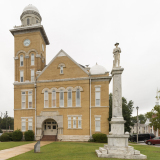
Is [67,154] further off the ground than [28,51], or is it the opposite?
[28,51]

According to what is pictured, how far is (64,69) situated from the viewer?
94.0ft

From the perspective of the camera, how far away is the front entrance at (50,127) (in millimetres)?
28406

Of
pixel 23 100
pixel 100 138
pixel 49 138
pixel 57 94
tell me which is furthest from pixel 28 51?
pixel 100 138

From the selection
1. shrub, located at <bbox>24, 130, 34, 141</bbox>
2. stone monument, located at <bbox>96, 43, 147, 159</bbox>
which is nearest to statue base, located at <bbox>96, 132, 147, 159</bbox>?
stone monument, located at <bbox>96, 43, 147, 159</bbox>

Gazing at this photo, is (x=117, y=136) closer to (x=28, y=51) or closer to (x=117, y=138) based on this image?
(x=117, y=138)

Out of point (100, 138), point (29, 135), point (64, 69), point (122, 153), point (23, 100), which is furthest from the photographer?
point (23, 100)

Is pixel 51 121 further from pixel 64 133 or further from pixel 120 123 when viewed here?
pixel 120 123

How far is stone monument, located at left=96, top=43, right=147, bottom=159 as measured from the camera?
38.9ft

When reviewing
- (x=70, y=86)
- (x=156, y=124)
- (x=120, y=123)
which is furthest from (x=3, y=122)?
(x=120, y=123)

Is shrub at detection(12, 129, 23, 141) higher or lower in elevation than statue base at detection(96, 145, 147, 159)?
lower

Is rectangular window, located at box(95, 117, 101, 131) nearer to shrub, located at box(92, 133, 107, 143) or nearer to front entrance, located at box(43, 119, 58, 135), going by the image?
shrub, located at box(92, 133, 107, 143)

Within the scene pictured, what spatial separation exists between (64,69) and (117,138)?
1798 centimetres

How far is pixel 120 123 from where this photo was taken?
505 inches

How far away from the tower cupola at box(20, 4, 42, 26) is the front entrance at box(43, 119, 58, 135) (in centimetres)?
1863
